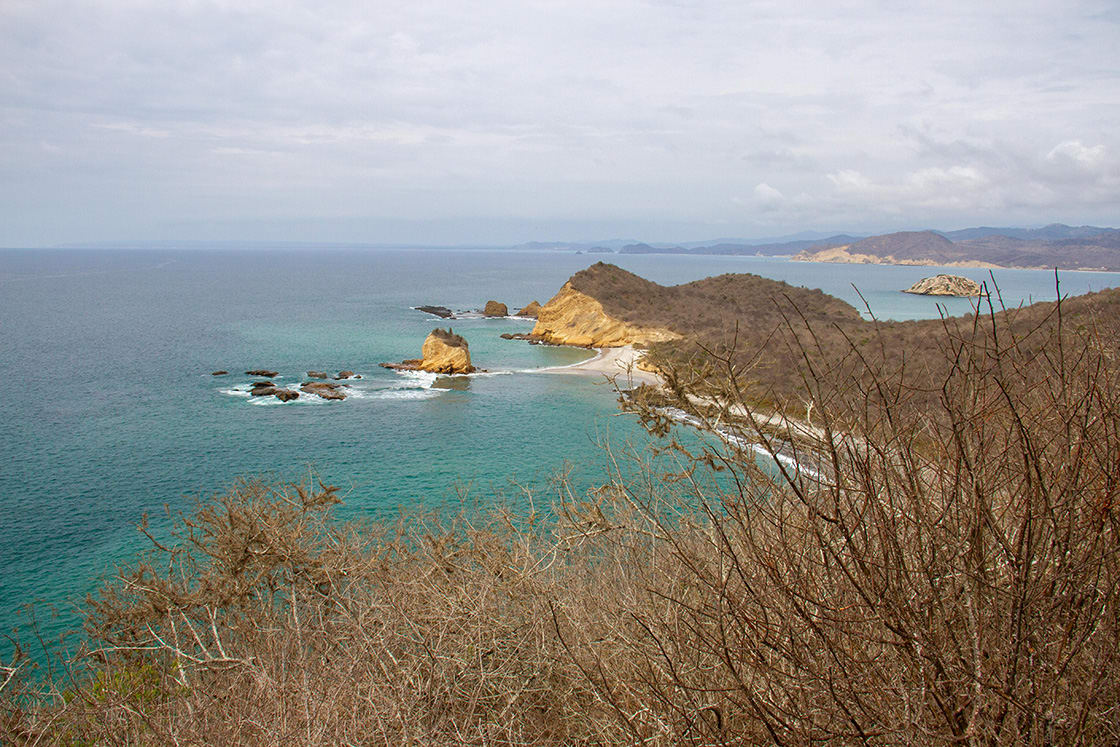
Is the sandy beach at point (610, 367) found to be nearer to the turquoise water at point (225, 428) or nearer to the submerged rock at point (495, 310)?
the turquoise water at point (225, 428)

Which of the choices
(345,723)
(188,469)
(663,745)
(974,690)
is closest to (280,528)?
(345,723)

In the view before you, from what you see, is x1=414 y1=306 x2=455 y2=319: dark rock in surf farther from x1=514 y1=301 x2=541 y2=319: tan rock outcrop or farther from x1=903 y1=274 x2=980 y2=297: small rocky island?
x1=903 y1=274 x2=980 y2=297: small rocky island

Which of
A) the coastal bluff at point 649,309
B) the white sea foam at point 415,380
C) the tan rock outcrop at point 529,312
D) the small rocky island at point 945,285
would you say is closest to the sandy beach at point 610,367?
the coastal bluff at point 649,309

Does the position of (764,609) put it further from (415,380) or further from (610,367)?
(610,367)

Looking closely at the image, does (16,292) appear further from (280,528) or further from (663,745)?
(663,745)

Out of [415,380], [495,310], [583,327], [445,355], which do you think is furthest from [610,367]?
[495,310]

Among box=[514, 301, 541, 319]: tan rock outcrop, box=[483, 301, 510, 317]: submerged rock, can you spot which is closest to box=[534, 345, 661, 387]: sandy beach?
box=[514, 301, 541, 319]: tan rock outcrop
